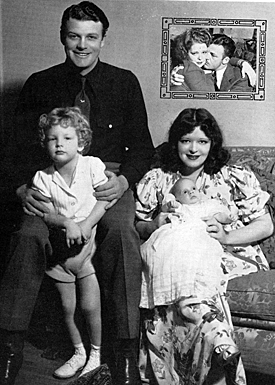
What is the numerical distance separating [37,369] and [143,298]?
31cm

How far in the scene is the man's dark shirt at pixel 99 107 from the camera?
1382 mm

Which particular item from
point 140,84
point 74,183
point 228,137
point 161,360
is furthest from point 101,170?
point 161,360

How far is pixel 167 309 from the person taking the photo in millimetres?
1316

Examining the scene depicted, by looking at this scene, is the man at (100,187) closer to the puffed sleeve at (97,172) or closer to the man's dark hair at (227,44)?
the puffed sleeve at (97,172)

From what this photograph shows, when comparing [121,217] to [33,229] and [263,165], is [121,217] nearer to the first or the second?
[33,229]

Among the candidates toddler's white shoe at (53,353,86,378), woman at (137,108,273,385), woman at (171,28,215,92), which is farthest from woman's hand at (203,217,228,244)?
toddler's white shoe at (53,353,86,378)

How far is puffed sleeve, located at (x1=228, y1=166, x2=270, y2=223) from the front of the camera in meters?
1.46

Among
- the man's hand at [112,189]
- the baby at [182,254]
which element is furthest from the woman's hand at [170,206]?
the man's hand at [112,189]

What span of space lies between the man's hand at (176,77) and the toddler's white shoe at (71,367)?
710mm

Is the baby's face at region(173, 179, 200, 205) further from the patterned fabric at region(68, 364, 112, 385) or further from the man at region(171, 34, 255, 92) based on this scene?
the patterned fabric at region(68, 364, 112, 385)

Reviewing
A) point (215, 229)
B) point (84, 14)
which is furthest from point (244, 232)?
point (84, 14)

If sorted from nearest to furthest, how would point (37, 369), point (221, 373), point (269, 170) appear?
point (221, 373) < point (37, 369) < point (269, 170)

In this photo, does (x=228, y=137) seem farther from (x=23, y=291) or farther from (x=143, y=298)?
(x=23, y=291)

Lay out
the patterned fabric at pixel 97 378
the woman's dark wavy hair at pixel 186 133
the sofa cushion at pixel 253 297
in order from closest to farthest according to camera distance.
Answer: the patterned fabric at pixel 97 378 → the sofa cushion at pixel 253 297 → the woman's dark wavy hair at pixel 186 133
